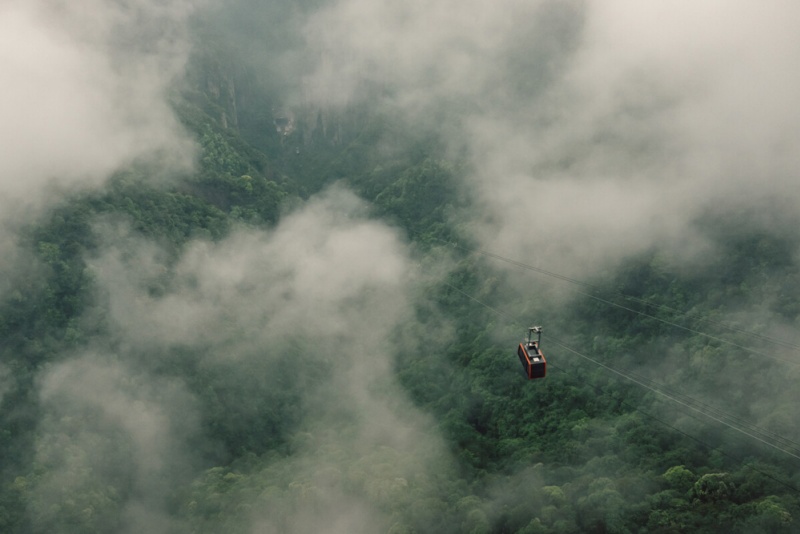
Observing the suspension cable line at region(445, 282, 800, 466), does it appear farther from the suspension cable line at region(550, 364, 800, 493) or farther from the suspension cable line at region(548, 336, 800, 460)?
the suspension cable line at region(550, 364, 800, 493)

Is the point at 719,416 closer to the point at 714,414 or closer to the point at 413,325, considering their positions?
the point at 714,414

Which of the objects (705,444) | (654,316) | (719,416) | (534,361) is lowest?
(705,444)

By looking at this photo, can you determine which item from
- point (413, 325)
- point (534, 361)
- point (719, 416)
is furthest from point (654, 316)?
point (534, 361)

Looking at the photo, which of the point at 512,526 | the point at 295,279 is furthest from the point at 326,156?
the point at 512,526

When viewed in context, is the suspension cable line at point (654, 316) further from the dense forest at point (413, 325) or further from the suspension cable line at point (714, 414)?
the suspension cable line at point (714, 414)

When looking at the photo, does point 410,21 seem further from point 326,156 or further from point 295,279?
A: point 295,279

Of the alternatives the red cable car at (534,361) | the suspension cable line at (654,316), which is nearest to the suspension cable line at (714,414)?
the suspension cable line at (654,316)

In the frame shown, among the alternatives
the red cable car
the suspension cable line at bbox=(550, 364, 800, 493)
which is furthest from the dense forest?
the red cable car

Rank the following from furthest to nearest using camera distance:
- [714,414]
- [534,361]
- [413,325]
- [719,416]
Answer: [413,325], [714,414], [719,416], [534,361]
